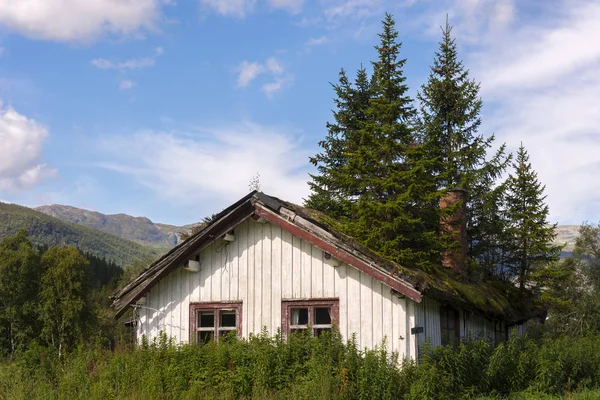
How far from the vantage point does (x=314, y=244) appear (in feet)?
47.8

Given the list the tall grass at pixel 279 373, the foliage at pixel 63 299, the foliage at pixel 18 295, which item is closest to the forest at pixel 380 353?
the tall grass at pixel 279 373

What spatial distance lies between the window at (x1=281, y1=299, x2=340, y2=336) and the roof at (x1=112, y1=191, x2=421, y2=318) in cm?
129

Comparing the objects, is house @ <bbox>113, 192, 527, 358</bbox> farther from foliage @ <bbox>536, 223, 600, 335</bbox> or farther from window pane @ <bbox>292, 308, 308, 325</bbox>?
foliage @ <bbox>536, 223, 600, 335</bbox>

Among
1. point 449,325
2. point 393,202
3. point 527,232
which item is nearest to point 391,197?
point 393,202

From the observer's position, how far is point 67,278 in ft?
208

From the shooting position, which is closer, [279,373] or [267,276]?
[279,373]

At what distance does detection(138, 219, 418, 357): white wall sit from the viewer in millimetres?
14125

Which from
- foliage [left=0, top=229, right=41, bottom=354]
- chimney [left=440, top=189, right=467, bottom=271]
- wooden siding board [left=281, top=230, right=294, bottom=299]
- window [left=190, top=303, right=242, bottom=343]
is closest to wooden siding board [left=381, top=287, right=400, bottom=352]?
wooden siding board [left=281, top=230, right=294, bottom=299]

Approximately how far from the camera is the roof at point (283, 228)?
13.8 m

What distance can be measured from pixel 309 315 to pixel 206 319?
9.36ft

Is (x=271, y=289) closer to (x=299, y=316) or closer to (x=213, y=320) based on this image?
(x=299, y=316)

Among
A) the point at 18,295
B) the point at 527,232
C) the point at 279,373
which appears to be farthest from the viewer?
the point at 18,295

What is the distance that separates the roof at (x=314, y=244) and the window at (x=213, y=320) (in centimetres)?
127

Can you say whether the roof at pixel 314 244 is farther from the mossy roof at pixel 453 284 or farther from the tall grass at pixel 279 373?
the tall grass at pixel 279 373
